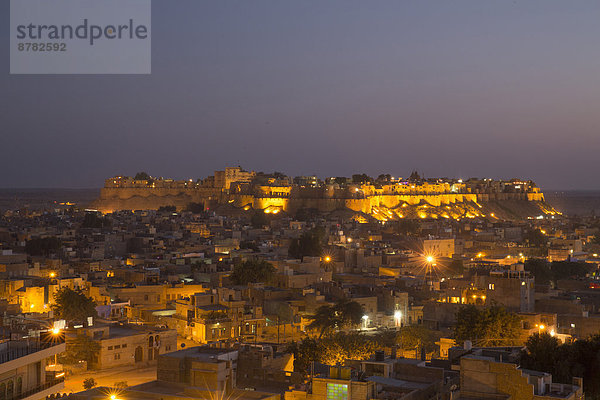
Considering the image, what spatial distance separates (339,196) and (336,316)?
5608 cm

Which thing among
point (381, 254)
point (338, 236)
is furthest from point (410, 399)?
point (338, 236)

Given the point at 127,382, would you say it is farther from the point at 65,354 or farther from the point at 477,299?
the point at 477,299

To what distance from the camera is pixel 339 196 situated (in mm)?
75625

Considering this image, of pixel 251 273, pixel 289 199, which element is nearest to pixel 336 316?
pixel 251 273

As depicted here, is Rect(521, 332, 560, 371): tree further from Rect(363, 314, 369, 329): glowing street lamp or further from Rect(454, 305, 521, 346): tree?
Rect(363, 314, 369, 329): glowing street lamp

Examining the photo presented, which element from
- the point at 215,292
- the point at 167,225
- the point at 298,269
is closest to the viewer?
the point at 215,292

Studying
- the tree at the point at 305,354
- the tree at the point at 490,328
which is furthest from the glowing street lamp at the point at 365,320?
the tree at the point at 305,354

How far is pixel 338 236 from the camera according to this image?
139 ft

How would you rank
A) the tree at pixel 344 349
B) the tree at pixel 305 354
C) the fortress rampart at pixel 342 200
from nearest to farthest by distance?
the tree at pixel 305 354 → the tree at pixel 344 349 → the fortress rampart at pixel 342 200

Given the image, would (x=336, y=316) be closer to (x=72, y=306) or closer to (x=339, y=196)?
(x=72, y=306)

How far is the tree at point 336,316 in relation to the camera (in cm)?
1933

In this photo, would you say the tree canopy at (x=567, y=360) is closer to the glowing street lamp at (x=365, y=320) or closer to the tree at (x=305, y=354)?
the tree at (x=305, y=354)

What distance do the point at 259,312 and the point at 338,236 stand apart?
22.6 m

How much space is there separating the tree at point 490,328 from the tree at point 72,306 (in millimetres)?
8093
